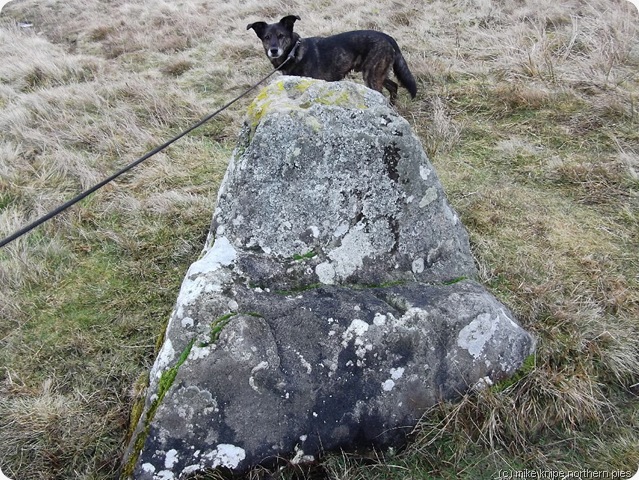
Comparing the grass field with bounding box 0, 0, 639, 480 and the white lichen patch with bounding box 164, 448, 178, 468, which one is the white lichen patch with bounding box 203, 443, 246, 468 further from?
the grass field with bounding box 0, 0, 639, 480

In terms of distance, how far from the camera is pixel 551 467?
202 centimetres

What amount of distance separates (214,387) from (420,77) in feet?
17.8

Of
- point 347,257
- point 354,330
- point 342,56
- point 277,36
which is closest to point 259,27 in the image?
point 277,36

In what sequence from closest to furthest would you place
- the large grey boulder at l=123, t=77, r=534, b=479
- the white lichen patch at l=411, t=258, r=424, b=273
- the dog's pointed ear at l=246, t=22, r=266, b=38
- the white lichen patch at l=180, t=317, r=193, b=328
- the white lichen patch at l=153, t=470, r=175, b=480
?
the white lichen patch at l=153, t=470, r=175, b=480 → the large grey boulder at l=123, t=77, r=534, b=479 → the white lichen patch at l=180, t=317, r=193, b=328 → the white lichen patch at l=411, t=258, r=424, b=273 → the dog's pointed ear at l=246, t=22, r=266, b=38

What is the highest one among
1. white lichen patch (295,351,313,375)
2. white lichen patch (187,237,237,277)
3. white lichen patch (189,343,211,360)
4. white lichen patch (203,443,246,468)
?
white lichen patch (187,237,237,277)

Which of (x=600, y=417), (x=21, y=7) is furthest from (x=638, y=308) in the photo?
(x=21, y=7)

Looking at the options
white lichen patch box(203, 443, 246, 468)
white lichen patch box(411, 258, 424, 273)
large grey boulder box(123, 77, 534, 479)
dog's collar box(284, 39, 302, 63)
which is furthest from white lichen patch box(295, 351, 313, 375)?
dog's collar box(284, 39, 302, 63)

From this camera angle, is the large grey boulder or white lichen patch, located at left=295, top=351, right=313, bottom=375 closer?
the large grey boulder

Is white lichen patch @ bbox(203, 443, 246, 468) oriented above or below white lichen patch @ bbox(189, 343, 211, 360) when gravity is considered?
below

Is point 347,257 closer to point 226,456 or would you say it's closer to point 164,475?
point 226,456

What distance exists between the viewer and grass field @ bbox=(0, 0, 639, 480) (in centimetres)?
214

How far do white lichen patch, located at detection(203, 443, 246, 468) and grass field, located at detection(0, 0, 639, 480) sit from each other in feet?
1.38

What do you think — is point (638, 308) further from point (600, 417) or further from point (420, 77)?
point (420, 77)

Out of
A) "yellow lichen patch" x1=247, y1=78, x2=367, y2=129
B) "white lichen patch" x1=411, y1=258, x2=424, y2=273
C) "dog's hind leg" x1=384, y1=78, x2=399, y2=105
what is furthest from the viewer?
"dog's hind leg" x1=384, y1=78, x2=399, y2=105
